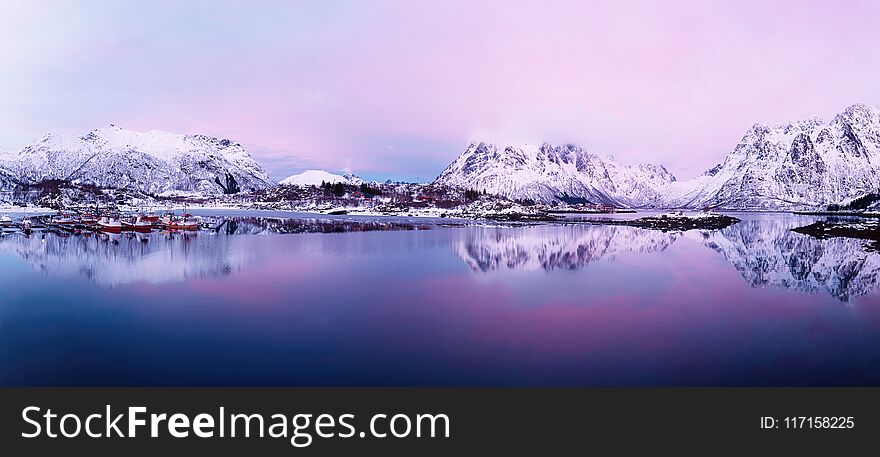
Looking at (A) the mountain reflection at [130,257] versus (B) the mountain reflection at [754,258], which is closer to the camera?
(B) the mountain reflection at [754,258]

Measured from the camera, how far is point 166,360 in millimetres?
16609

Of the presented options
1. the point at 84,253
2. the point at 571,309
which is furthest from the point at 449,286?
the point at 84,253

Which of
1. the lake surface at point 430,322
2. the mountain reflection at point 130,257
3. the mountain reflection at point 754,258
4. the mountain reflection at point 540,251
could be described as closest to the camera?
the lake surface at point 430,322

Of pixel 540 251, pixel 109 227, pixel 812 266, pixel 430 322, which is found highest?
pixel 109 227

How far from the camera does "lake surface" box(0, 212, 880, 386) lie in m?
15.7

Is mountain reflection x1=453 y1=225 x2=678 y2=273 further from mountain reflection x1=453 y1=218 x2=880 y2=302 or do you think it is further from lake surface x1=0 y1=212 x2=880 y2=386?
lake surface x1=0 y1=212 x2=880 y2=386

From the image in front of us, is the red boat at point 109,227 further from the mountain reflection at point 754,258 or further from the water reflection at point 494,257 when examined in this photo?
the mountain reflection at point 754,258

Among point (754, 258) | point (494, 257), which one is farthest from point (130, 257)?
point (754, 258)

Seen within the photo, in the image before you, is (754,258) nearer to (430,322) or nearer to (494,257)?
(494,257)

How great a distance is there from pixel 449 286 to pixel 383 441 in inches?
801

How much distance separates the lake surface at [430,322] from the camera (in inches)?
618

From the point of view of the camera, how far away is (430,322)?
878 inches

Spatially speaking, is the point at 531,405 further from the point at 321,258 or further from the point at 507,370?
the point at 321,258

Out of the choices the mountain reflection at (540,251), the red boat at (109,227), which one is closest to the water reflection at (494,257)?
the mountain reflection at (540,251)
